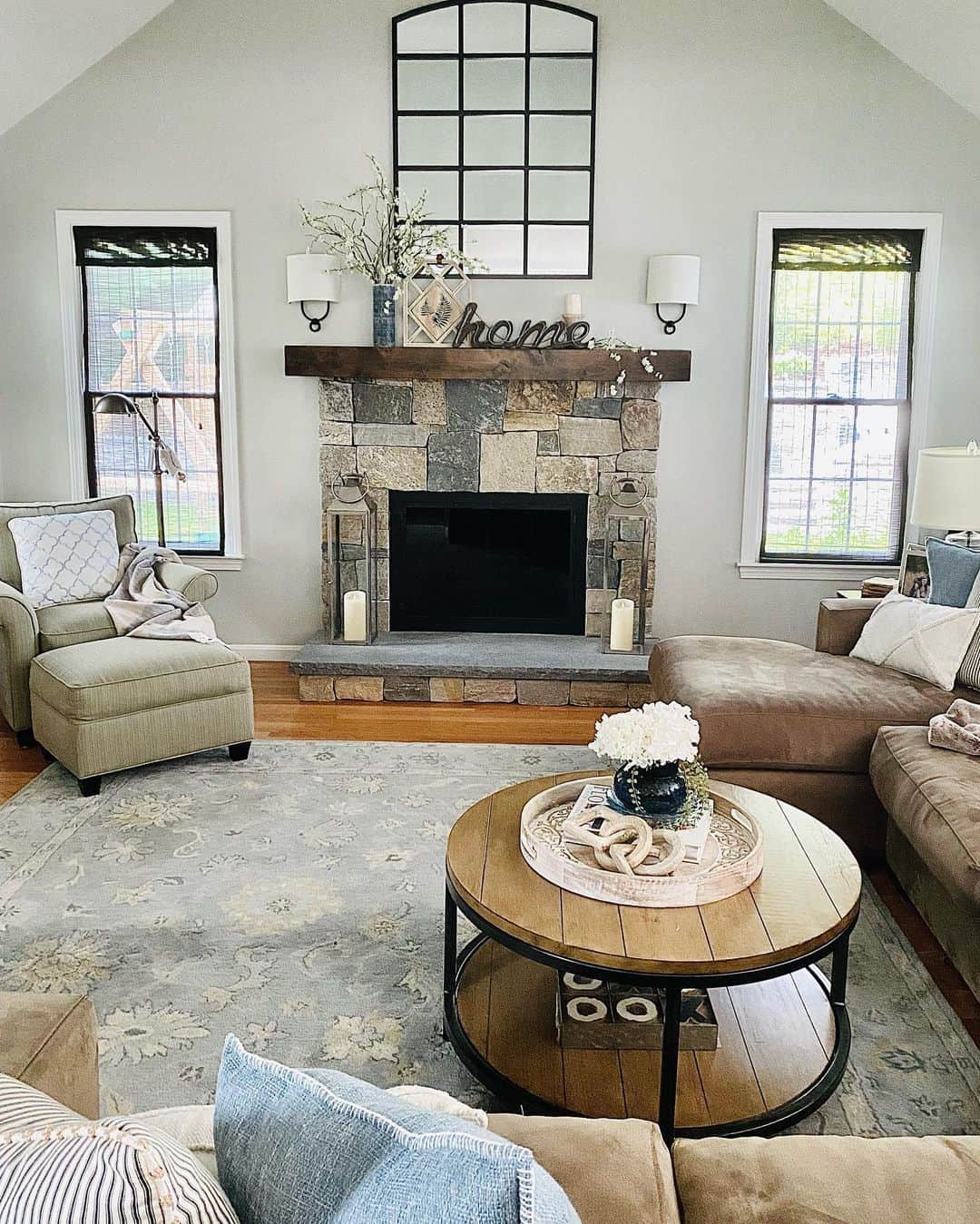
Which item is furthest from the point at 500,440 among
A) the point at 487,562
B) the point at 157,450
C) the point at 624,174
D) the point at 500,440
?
the point at 157,450

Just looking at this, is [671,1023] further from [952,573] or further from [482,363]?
[482,363]

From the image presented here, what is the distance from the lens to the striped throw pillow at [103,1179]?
76 cm

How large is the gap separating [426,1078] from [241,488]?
380 cm

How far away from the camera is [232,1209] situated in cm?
88

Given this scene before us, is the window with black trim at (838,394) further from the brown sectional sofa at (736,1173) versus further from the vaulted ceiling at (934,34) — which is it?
the brown sectional sofa at (736,1173)

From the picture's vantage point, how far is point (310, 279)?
518 centimetres

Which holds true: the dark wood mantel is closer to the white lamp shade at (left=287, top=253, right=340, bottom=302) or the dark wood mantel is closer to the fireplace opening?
the white lamp shade at (left=287, top=253, right=340, bottom=302)

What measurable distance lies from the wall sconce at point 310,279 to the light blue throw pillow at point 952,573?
2947mm

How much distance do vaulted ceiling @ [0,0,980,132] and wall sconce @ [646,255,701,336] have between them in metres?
1.22

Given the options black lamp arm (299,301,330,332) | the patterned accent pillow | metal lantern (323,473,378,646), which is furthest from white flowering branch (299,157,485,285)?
the patterned accent pillow

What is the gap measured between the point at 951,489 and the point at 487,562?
226cm

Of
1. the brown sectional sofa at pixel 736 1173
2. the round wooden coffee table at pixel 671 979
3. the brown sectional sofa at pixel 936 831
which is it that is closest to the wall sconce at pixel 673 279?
the brown sectional sofa at pixel 936 831

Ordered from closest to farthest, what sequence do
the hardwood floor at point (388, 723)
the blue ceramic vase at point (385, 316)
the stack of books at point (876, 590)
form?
1. the hardwood floor at point (388, 723)
2. the stack of books at point (876, 590)
3. the blue ceramic vase at point (385, 316)

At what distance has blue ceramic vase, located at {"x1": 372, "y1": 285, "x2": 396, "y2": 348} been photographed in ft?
17.1
